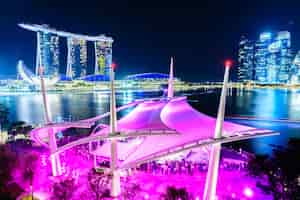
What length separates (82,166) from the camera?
15336 millimetres

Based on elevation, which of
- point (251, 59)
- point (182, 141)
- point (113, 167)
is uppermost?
point (251, 59)

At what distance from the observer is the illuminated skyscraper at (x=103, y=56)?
8744 centimetres

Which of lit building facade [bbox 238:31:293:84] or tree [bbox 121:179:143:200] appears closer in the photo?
tree [bbox 121:179:143:200]

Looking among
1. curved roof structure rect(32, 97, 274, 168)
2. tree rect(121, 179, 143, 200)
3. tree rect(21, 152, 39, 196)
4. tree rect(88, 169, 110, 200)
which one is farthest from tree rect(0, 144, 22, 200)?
tree rect(121, 179, 143, 200)

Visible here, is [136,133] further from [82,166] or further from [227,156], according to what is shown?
[227,156]

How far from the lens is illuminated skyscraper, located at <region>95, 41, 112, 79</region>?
287 feet

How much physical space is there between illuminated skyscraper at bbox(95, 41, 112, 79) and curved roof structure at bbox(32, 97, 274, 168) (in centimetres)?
7236

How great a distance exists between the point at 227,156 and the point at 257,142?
1224 centimetres

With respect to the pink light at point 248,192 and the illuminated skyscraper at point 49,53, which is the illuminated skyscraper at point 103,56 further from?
the pink light at point 248,192

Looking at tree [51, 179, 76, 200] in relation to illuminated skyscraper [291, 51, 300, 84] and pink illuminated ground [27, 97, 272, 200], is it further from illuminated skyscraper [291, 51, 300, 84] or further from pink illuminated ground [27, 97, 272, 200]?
illuminated skyscraper [291, 51, 300, 84]

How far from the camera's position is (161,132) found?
11.6 meters

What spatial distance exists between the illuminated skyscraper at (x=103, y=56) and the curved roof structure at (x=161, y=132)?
72361mm

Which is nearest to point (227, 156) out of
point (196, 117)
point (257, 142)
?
point (196, 117)

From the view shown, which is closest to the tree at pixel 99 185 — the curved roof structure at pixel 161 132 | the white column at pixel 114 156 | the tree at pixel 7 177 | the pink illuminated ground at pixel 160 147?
the white column at pixel 114 156
